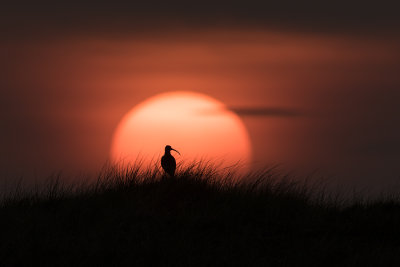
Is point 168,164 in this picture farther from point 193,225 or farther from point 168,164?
point 193,225

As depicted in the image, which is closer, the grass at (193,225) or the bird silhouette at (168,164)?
the grass at (193,225)

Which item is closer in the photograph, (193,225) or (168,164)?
(193,225)

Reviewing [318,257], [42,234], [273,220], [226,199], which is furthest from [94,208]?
Answer: [318,257]

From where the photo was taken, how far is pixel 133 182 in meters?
11.4

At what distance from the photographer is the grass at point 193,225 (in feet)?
27.3

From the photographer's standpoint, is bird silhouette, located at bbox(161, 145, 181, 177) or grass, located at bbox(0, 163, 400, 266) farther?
bird silhouette, located at bbox(161, 145, 181, 177)

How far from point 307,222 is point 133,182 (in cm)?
347

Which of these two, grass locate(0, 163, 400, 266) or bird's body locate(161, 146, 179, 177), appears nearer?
grass locate(0, 163, 400, 266)

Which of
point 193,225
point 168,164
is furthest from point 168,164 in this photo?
point 193,225

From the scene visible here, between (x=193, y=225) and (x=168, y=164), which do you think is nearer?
(x=193, y=225)

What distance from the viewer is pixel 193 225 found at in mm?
9773

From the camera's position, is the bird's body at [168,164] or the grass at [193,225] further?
the bird's body at [168,164]

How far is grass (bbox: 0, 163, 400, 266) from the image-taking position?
8336 mm

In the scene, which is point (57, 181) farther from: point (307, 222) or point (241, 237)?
point (307, 222)
